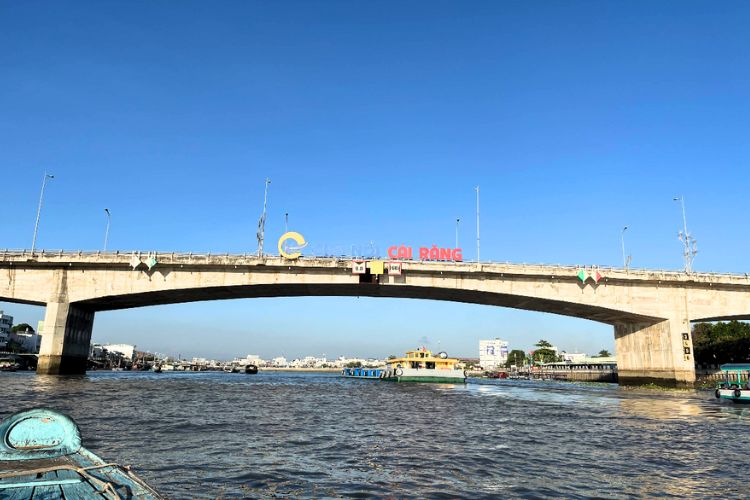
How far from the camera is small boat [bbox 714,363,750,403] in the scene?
36.9m

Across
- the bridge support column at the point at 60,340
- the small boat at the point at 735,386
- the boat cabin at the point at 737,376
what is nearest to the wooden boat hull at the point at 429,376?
the small boat at the point at 735,386

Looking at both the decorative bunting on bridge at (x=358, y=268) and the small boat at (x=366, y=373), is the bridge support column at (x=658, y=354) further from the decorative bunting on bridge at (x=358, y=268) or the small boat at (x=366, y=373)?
the small boat at (x=366, y=373)

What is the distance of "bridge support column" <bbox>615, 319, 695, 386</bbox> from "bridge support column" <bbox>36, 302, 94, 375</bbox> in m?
66.4

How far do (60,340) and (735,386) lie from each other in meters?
65.5

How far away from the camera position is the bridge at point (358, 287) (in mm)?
51625

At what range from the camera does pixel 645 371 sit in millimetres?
59312

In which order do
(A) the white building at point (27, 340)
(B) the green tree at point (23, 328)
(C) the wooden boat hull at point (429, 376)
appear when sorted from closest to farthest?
(C) the wooden boat hull at point (429, 376) → (A) the white building at point (27, 340) → (B) the green tree at point (23, 328)

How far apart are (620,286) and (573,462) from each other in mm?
49215

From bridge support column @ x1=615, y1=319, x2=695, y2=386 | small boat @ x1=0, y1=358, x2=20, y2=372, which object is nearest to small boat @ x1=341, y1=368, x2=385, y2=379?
bridge support column @ x1=615, y1=319, x2=695, y2=386

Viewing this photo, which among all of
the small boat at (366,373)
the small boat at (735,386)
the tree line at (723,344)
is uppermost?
the tree line at (723,344)

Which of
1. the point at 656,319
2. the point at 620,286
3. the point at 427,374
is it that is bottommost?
the point at 427,374

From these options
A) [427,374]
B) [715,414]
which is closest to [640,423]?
[715,414]

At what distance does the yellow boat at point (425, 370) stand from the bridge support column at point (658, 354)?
2255 cm

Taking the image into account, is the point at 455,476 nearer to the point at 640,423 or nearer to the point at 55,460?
the point at 55,460
